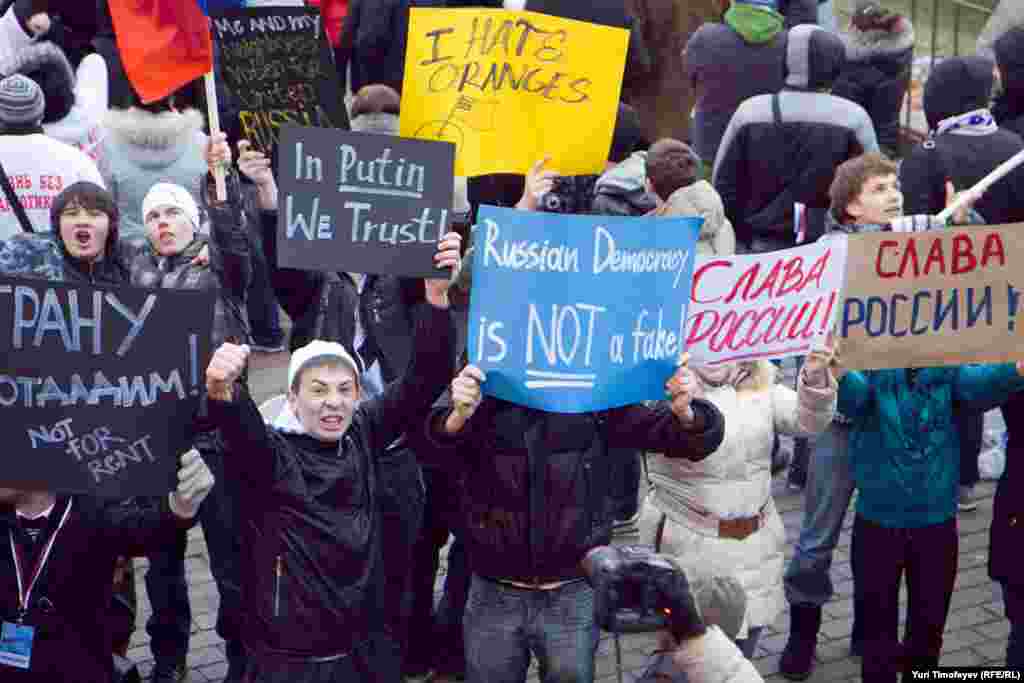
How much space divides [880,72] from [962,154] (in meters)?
2.81

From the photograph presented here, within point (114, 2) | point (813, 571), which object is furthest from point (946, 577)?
point (114, 2)

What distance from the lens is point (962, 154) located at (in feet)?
26.5

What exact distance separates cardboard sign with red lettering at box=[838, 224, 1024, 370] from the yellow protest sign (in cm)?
117

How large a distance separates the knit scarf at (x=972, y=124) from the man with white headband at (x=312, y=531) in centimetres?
342

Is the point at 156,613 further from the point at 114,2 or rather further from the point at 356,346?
the point at 114,2

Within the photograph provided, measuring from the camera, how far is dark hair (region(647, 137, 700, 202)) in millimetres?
7645

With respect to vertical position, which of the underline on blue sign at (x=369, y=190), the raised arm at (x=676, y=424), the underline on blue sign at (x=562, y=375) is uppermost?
the underline on blue sign at (x=369, y=190)

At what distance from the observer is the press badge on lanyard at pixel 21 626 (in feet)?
17.6

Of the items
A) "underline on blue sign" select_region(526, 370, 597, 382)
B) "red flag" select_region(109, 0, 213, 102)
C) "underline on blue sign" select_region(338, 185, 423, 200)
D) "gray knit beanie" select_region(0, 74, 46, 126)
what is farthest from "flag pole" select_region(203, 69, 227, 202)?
"underline on blue sign" select_region(526, 370, 597, 382)

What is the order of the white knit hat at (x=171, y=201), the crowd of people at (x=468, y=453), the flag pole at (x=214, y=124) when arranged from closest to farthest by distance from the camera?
the crowd of people at (x=468, y=453) → the flag pole at (x=214, y=124) → the white knit hat at (x=171, y=201)

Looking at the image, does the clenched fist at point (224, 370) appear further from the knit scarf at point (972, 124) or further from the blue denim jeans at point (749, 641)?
the knit scarf at point (972, 124)

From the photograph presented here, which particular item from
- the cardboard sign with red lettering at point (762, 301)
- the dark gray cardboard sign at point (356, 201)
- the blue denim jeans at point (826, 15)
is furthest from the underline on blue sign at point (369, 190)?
the blue denim jeans at point (826, 15)

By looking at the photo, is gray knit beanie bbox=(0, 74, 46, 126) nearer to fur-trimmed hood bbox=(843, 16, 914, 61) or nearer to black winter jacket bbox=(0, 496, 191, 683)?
black winter jacket bbox=(0, 496, 191, 683)

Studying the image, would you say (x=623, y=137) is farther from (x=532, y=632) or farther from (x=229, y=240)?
(x=532, y=632)
